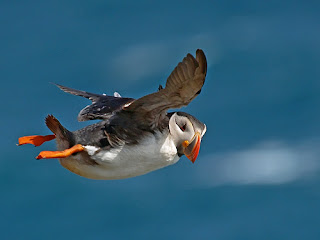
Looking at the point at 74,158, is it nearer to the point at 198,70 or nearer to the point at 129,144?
the point at 129,144

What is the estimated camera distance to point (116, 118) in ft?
22.6

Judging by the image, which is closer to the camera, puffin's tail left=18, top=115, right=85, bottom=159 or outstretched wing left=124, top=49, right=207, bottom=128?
outstretched wing left=124, top=49, right=207, bottom=128

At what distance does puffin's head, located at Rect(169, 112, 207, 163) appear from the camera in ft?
22.7

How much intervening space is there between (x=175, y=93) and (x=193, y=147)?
78 centimetres

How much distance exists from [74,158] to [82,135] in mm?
201

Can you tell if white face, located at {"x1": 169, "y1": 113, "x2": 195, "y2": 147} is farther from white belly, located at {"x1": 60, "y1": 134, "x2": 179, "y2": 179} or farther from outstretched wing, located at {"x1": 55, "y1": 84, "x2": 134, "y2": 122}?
outstretched wing, located at {"x1": 55, "y1": 84, "x2": 134, "y2": 122}

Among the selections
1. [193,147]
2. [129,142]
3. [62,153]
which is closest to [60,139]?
[62,153]

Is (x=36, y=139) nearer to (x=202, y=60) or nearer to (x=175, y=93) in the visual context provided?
(x=175, y=93)

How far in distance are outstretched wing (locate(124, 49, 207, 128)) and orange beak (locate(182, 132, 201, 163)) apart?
31 centimetres

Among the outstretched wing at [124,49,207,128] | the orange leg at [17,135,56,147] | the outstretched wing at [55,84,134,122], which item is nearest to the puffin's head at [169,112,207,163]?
the outstretched wing at [124,49,207,128]

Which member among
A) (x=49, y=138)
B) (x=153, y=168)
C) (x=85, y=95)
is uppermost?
(x=85, y=95)

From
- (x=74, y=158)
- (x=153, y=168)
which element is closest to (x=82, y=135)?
(x=74, y=158)

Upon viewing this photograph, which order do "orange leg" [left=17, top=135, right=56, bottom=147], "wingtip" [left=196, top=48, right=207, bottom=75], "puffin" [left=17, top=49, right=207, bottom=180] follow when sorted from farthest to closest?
"orange leg" [left=17, top=135, right=56, bottom=147]
"puffin" [left=17, top=49, right=207, bottom=180]
"wingtip" [left=196, top=48, right=207, bottom=75]

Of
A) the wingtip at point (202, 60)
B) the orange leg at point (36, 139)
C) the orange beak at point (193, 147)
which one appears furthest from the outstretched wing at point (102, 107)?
the wingtip at point (202, 60)
